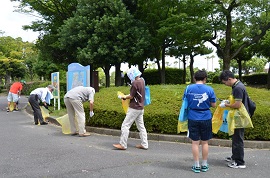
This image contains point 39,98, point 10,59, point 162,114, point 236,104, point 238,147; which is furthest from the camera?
point 10,59

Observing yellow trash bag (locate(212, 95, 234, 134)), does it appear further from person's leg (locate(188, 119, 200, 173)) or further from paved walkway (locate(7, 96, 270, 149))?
paved walkway (locate(7, 96, 270, 149))

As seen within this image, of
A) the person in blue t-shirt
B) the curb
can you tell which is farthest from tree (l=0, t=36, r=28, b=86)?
the person in blue t-shirt

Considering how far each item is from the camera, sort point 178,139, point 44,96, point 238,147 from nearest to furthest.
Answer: point 238,147 → point 178,139 → point 44,96

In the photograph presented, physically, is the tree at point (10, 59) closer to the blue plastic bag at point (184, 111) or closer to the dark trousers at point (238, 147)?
the blue plastic bag at point (184, 111)

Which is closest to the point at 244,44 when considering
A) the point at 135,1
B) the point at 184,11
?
the point at 184,11

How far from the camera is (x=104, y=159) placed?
5.20m

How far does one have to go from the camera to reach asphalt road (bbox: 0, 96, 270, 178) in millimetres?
4390

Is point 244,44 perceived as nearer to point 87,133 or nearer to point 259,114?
point 259,114

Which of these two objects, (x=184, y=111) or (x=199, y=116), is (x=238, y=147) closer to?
(x=199, y=116)

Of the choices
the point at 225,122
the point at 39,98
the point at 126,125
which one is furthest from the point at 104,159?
the point at 39,98

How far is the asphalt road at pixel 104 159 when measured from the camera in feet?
14.4

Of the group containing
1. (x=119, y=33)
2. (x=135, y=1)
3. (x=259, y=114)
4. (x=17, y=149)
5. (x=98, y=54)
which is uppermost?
(x=135, y=1)

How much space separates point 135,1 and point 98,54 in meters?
4.46

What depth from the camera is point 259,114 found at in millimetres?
6445
